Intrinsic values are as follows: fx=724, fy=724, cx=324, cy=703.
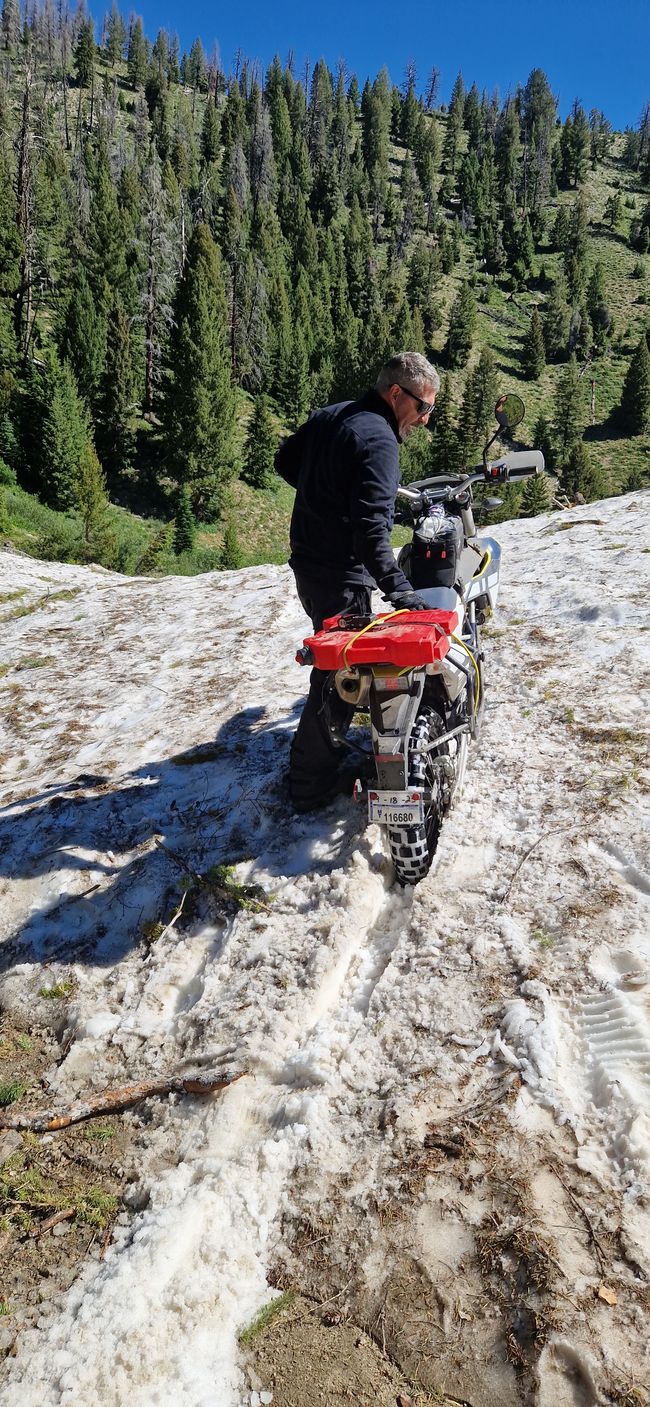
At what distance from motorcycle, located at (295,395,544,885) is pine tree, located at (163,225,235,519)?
1576 inches

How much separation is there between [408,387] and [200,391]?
41.6 m

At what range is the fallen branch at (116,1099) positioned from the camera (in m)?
2.82

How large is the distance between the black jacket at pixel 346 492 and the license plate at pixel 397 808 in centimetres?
104

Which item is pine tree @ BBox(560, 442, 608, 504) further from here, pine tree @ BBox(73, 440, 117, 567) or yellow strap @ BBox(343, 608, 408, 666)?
yellow strap @ BBox(343, 608, 408, 666)

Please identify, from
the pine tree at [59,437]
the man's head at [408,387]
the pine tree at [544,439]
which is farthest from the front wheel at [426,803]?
the pine tree at [544,439]

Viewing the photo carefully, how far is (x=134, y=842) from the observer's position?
4.58 metres

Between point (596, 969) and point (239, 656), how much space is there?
4.98 meters

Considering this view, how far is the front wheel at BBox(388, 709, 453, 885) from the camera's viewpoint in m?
3.45

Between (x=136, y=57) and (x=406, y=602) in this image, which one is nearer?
(x=406, y=602)

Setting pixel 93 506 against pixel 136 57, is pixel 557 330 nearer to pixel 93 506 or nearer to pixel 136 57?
pixel 93 506

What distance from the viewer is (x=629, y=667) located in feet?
18.0

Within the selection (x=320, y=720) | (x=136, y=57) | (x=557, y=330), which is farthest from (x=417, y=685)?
(x=136, y=57)

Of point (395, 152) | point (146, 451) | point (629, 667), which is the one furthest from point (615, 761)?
point (395, 152)

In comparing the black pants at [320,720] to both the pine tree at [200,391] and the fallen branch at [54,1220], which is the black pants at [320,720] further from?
the pine tree at [200,391]
